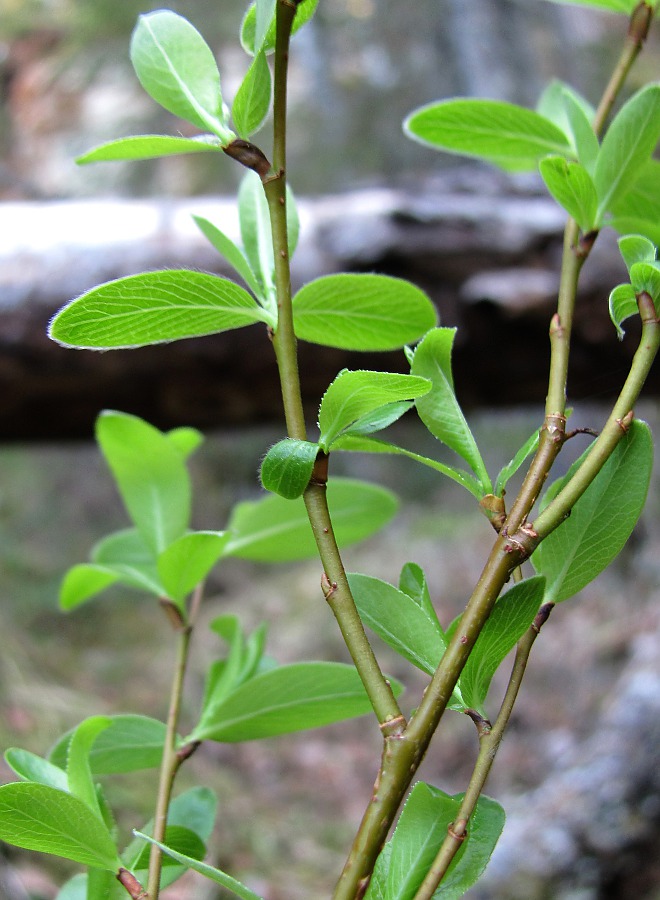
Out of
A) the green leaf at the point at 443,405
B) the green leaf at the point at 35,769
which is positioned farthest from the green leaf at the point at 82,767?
the green leaf at the point at 443,405

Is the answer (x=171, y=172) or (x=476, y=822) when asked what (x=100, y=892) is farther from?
(x=171, y=172)

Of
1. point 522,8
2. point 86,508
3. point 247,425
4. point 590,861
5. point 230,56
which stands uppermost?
point 230,56

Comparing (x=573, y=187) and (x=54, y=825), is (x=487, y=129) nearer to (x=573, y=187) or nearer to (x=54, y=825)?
(x=573, y=187)

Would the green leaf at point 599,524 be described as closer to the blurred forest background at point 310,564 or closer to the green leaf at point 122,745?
the green leaf at point 122,745

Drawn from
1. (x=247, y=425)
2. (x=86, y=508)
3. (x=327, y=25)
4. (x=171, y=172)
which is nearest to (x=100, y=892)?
(x=247, y=425)

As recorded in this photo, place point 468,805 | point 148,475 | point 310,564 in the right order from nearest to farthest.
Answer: point 468,805, point 148,475, point 310,564

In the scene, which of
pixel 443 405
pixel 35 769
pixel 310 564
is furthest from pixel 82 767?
pixel 310 564
